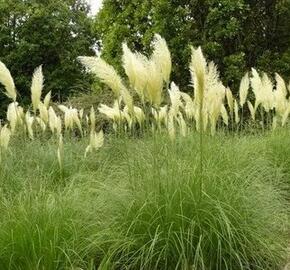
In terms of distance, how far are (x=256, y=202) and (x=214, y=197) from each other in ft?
1.25

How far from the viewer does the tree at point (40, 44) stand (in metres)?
26.4

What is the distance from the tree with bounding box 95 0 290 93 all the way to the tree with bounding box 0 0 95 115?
434 inches

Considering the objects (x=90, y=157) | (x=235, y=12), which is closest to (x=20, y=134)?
(x=90, y=157)

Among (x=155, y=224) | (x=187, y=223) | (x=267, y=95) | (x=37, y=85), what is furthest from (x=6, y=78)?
(x=267, y=95)

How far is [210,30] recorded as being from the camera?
1457 cm

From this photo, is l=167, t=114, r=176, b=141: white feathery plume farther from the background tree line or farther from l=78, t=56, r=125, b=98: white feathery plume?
the background tree line

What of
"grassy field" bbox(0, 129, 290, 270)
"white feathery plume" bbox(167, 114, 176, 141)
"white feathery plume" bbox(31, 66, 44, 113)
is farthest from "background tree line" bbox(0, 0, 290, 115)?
"grassy field" bbox(0, 129, 290, 270)

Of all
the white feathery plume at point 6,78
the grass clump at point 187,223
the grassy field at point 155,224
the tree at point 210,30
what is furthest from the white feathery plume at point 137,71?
the tree at point 210,30

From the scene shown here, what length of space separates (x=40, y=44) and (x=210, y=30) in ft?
46.2

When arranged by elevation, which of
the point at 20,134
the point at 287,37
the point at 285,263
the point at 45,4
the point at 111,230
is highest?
the point at 45,4

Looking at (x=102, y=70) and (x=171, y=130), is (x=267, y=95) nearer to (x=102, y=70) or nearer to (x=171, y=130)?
(x=171, y=130)

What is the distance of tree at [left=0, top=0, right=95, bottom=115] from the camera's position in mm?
26359

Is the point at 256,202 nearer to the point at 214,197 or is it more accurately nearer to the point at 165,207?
the point at 214,197

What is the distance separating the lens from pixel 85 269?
13.2 feet
